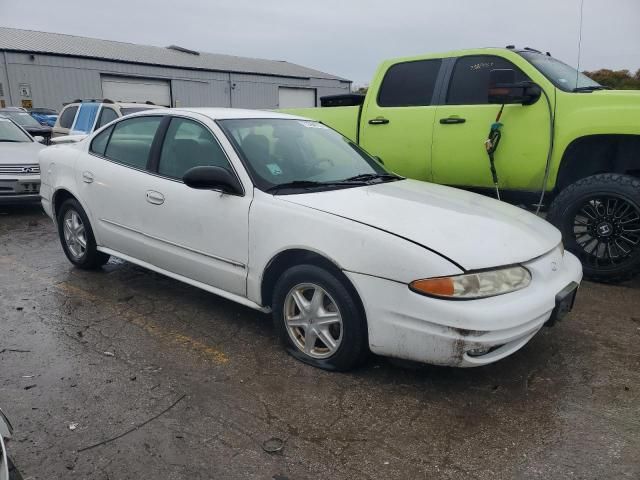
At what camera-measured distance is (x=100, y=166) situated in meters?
4.50

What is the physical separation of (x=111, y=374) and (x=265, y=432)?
1124mm

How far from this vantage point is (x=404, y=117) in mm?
5551

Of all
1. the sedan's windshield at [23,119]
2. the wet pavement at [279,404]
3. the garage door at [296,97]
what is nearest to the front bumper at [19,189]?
the wet pavement at [279,404]

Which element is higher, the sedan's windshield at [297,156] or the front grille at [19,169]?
the sedan's windshield at [297,156]

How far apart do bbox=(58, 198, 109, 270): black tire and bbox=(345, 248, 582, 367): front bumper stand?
296 cm

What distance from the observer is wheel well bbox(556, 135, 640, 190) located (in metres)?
4.67

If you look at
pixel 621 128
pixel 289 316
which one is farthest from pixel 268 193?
pixel 621 128

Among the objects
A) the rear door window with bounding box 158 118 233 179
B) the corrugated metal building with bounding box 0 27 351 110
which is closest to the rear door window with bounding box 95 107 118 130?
the rear door window with bounding box 158 118 233 179

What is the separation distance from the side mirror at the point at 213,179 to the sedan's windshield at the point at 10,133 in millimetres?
7304

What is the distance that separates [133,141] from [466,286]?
10.00 ft

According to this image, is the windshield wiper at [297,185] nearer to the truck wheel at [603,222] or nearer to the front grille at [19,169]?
the truck wheel at [603,222]

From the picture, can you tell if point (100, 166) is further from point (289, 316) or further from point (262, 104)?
point (262, 104)

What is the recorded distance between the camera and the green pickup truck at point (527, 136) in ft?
14.6

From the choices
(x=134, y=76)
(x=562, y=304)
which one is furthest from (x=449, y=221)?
(x=134, y=76)
